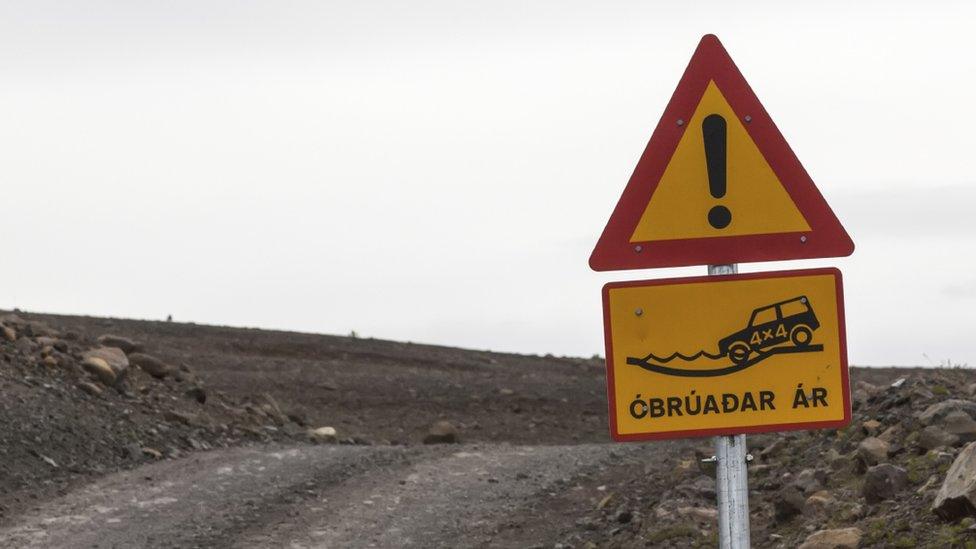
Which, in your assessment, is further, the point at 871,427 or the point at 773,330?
the point at 871,427

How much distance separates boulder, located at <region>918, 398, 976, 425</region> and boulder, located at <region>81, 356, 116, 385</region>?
9333 mm

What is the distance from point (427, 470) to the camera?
1173 cm

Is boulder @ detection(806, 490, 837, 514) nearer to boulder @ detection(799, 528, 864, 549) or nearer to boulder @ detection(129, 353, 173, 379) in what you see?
boulder @ detection(799, 528, 864, 549)

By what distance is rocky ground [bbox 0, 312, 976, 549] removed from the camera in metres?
7.73

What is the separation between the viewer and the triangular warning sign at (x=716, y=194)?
4.25 metres

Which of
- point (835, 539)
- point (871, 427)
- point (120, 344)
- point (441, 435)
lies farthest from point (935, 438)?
point (120, 344)

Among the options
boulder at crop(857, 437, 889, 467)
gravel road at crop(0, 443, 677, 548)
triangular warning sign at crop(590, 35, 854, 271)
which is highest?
triangular warning sign at crop(590, 35, 854, 271)

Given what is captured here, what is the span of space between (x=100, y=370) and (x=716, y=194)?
464 inches

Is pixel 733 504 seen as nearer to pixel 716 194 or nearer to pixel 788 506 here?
pixel 716 194

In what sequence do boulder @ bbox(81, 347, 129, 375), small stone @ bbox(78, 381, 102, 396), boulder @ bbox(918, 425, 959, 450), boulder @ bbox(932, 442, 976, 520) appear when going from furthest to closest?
boulder @ bbox(81, 347, 129, 375)
small stone @ bbox(78, 381, 102, 396)
boulder @ bbox(918, 425, 959, 450)
boulder @ bbox(932, 442, 976, 520)

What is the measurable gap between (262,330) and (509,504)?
1660 cm

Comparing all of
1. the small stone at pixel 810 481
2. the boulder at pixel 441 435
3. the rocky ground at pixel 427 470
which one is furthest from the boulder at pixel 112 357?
the small stone at pixel 810 481

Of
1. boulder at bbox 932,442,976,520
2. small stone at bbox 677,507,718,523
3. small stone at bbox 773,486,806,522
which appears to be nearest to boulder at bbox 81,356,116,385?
small stone at bbox 677,507,718,523

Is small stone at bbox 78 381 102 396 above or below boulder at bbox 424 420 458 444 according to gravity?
above
